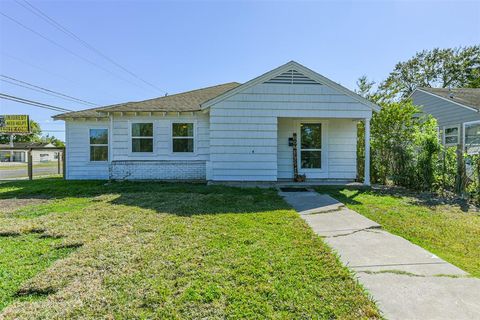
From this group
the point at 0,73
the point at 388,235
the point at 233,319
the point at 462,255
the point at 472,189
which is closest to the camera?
the point at 233,319

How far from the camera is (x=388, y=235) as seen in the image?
4.30 meters

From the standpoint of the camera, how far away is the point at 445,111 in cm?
1452

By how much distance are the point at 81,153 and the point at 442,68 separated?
39599 mm

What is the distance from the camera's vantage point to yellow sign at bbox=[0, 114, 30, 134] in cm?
3112

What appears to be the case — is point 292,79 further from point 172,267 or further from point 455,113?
point 455,113

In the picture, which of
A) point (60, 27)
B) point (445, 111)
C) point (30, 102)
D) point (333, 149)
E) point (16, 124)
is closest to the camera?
point (333, 149)

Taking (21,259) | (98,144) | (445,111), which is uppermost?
(445,111)

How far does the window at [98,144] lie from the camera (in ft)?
38.3

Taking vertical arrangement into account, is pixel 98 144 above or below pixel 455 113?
below

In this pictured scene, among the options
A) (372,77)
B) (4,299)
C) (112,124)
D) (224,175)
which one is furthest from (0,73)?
(372,77)

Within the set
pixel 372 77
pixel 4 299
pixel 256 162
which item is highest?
pixel 372 77

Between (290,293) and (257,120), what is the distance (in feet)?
24.0

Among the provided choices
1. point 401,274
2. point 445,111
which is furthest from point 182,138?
point 445,111

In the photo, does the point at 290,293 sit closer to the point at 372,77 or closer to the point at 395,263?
the point at 395,263
